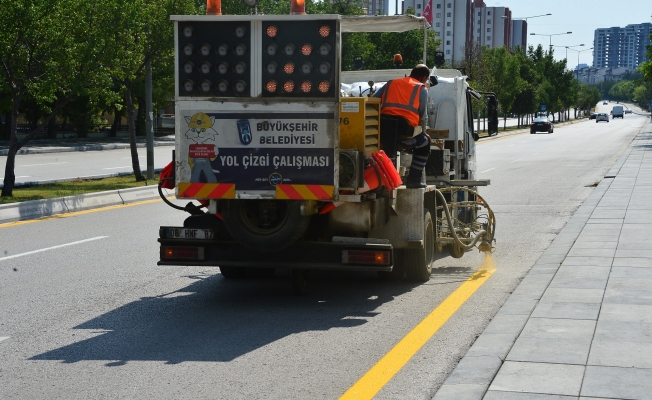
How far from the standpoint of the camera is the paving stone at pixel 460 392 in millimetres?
5320

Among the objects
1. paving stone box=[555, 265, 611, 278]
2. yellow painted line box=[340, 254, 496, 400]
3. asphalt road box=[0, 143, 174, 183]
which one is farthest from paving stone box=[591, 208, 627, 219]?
asphalt road box=[0, 143, 174, 183]

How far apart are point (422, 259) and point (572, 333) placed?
278cm

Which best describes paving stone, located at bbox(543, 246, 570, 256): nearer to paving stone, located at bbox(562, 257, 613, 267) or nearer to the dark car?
paving stone, located at bbox(562, 257, 613, 267)

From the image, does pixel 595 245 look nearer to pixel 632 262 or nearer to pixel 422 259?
pixel 632 262

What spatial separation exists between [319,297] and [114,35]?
13.9m

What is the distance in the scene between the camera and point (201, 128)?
812 centimetres

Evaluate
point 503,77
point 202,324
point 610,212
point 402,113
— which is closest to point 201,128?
point 202,324

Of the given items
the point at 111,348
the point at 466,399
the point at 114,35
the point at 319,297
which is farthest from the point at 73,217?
the point at 466,399

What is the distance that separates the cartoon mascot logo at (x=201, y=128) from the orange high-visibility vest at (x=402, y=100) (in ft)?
5.79

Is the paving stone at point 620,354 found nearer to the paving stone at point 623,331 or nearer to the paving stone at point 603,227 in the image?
the paving stone at point 623,331

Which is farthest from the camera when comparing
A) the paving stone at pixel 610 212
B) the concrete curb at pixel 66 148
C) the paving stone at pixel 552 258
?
the concrete curb at pixel 66 148

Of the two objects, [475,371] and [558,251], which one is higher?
[475,371]

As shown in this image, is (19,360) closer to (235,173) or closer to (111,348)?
(111,348)

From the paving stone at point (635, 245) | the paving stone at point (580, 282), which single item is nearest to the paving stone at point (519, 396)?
the paving stone at point (580, 282)
